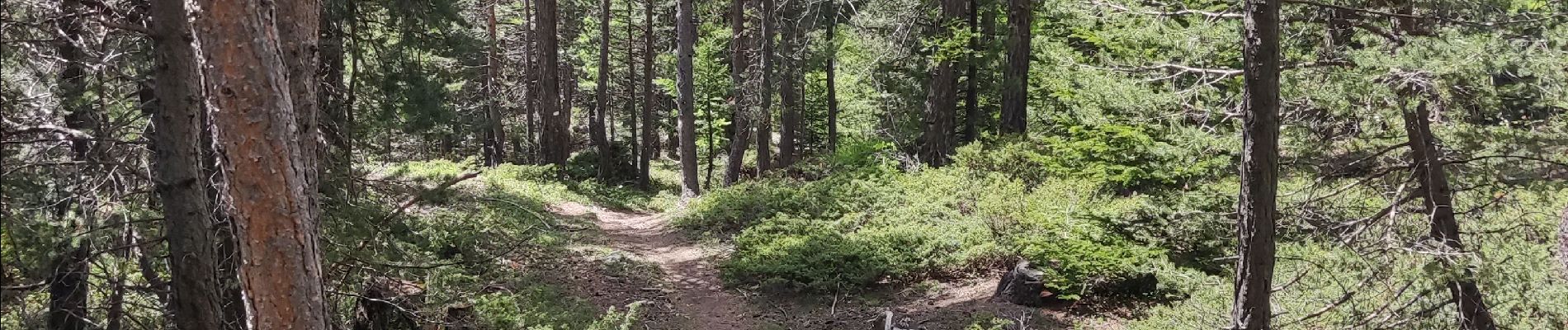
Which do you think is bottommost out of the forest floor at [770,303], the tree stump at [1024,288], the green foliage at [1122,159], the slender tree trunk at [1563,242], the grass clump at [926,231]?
the forest floor at [770,303]

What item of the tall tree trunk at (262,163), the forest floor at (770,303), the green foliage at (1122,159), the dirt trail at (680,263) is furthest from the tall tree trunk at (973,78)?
the tall tree trunk at (262,163)

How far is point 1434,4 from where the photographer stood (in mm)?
6402

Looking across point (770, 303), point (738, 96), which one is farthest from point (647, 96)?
point (770, 303)

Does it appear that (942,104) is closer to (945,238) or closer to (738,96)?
(945,238)

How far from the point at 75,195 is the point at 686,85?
43.7ft

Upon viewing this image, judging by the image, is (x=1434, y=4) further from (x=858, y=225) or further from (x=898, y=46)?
(x=898, y=46)

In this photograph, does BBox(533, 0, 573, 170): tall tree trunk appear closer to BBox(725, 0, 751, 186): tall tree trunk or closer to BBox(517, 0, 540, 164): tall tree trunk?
BBox(517, 0, 540, 164): tall tree trunk

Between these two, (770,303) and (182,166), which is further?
(770,303)

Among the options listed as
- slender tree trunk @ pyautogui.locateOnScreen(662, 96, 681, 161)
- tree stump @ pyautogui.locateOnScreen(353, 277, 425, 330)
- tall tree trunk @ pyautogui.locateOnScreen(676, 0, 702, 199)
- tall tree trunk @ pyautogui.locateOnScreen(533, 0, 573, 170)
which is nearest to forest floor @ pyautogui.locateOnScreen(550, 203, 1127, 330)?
tree stump @ pyautogui.locateOnScreen(353, 277, 425, 330)

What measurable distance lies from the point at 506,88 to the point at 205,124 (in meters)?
23.3

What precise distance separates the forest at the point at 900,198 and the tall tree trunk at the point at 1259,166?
2 centimetres

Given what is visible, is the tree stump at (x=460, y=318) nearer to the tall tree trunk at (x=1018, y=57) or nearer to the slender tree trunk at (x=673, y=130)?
the tall tree trunk at (x=1018, y=57)

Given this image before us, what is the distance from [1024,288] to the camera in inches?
376

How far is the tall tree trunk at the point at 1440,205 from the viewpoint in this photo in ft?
21.3
